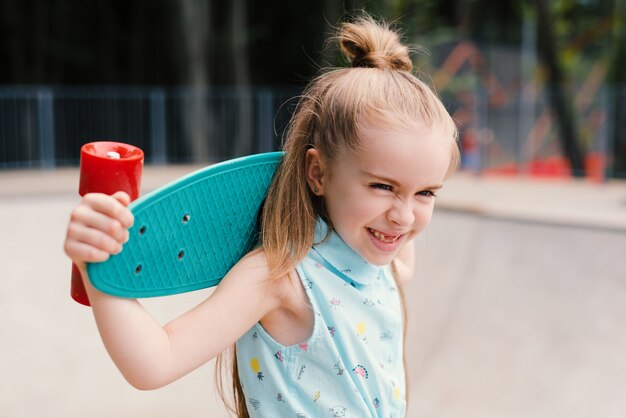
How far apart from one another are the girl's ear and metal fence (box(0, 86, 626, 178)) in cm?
891

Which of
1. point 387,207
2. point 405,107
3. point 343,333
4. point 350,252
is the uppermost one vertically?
point 405,107

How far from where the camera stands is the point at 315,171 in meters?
1.38

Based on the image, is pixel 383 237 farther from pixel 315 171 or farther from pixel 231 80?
pixel 231 80

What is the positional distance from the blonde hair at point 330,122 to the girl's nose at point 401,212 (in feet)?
0.40

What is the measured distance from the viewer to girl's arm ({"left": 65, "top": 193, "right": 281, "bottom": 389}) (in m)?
1.05

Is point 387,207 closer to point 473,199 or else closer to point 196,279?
point 196,279

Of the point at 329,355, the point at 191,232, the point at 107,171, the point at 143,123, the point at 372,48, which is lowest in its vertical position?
the point at 143,123

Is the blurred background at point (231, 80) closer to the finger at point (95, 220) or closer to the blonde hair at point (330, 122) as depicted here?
the blonde hair at point (330, 122)

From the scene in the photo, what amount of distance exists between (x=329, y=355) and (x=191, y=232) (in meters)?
0.32

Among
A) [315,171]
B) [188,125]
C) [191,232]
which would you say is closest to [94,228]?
[191,232]

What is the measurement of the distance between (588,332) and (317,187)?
3895 mm

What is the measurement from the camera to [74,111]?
12469 mm

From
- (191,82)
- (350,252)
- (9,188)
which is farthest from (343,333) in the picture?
(191,82)

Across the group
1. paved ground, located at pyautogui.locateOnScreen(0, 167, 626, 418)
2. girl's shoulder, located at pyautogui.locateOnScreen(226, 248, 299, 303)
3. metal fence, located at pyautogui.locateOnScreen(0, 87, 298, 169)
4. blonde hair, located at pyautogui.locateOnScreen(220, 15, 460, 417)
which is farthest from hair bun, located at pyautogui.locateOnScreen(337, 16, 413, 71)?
metal fence, located at pyautogui.locateOnScreen(0, 87, 298, 169)
